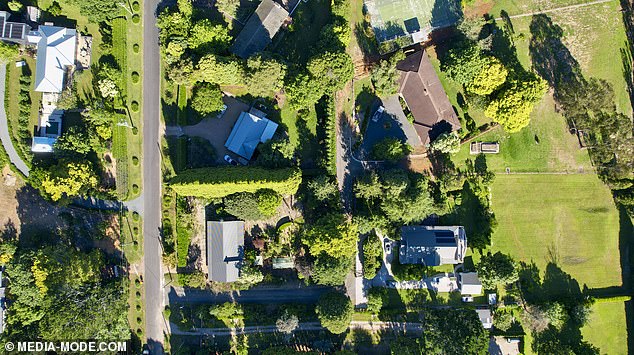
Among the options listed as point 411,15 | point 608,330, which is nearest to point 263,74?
point 411,15

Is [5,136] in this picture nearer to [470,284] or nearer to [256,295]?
[256,295]

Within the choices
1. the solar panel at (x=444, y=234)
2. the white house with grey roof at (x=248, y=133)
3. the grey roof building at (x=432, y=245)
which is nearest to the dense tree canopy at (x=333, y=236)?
the grey roof building at (x=432, y=245)

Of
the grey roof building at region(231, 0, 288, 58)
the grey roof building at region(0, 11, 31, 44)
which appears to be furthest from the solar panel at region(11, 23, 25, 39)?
the grey roof building at region(231, 0, 288, 58)

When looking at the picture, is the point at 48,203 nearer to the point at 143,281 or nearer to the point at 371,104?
the point at 143,281

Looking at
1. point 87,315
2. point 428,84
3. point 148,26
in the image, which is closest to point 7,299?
point 87,315

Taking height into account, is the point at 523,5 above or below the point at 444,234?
above

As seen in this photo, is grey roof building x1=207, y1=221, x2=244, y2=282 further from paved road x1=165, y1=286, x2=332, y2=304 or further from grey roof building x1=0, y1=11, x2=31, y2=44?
grey roof building x1=0, y1=11, x2=31, y2=44
